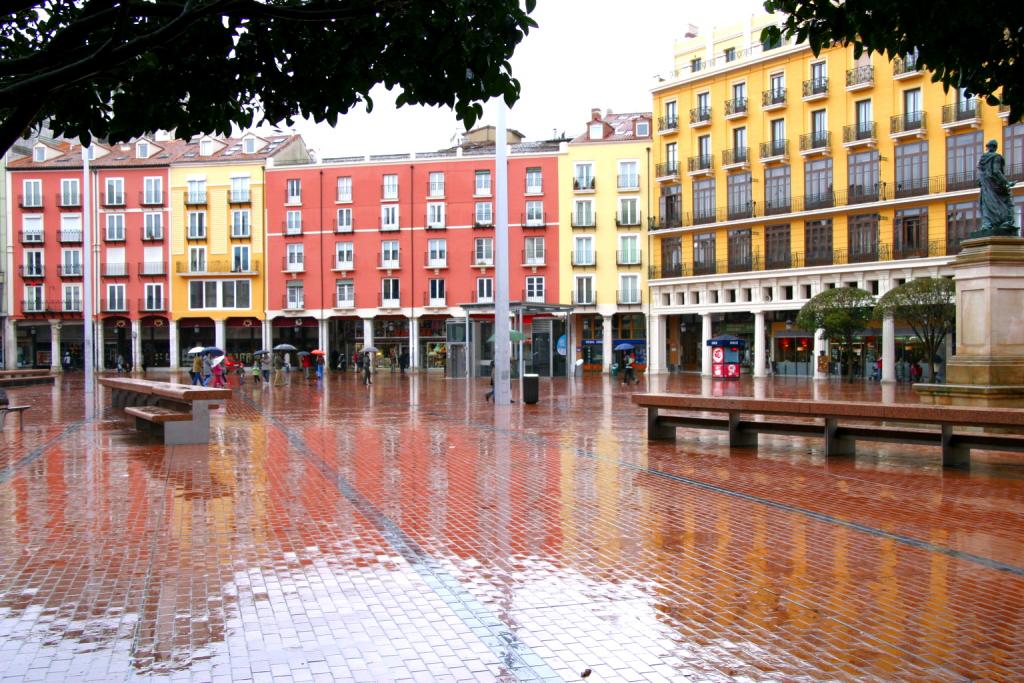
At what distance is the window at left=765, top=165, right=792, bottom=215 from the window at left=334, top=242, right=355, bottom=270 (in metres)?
29.3

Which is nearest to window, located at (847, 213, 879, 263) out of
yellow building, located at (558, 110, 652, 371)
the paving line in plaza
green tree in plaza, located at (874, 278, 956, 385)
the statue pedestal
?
green tree in plaza, located at (874, 278, 956, 385)

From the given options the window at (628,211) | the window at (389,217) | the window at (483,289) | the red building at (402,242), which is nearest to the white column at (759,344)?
the window at (628,211)

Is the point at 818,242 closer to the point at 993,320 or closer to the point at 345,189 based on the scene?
the point at 345,189

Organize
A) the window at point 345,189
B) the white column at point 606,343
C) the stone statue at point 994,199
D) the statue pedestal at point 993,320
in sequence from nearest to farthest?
the statue pedestal at point 993,320 < the stone statue at point 994,199 < the white column at point 606,343 < the window at point 345,189

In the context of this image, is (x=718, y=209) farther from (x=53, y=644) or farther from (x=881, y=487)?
(x=53, y=644)

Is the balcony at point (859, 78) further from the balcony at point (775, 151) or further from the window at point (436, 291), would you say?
the window at point (436, 291)

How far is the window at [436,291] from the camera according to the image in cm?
6581

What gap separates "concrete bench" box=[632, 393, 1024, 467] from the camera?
11.7 m

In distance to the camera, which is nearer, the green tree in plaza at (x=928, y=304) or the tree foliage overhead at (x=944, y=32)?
the tree foliage overhead at (x=944, y=32)

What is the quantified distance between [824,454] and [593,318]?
5116 centimetres

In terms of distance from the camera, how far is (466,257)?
214 feet

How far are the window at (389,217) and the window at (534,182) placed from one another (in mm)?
9505

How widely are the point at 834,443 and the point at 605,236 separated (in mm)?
50680

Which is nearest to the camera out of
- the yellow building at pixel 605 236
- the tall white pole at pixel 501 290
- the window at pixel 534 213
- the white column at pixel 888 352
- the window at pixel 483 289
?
the tall white pole at pixel 501 290
